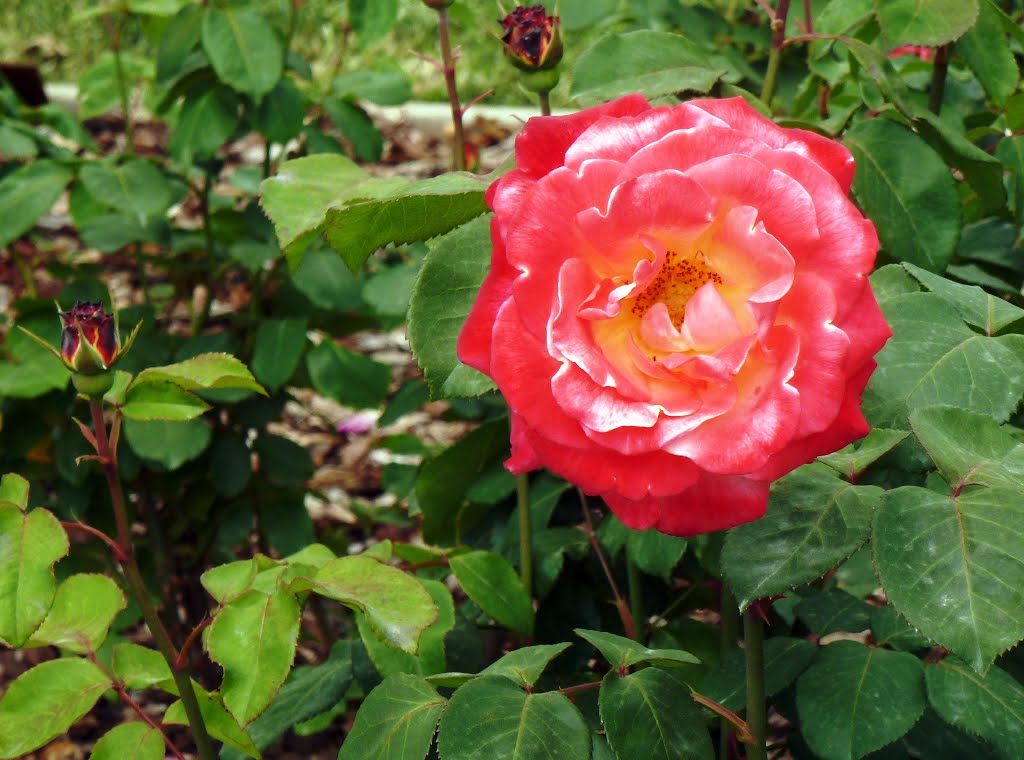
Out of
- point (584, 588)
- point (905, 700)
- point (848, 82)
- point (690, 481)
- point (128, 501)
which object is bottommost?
point (128, 501)

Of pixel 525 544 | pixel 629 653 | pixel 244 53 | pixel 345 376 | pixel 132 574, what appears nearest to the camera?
pixel 629 653

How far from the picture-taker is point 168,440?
5.29ft

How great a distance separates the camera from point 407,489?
5.24 ft

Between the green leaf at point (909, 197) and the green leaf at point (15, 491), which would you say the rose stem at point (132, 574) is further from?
the green leaf at point (909, 197)

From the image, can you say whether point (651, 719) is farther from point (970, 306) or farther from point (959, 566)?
point (970, 306)

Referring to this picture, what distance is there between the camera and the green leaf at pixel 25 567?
2.51 ft

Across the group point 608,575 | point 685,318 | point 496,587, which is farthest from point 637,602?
point 685,318

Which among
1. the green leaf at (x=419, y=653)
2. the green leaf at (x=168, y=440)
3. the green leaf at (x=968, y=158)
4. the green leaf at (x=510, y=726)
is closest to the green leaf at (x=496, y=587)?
the green leaf at (x=419, y=653)

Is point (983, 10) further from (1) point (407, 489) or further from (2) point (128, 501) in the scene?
(2) point (128, 501)

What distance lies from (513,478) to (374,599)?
0.38 meters

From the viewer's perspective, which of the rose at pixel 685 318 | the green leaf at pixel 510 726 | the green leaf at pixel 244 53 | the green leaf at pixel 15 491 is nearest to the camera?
the rose at pixel 685 318

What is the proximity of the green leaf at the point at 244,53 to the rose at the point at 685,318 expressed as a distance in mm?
954

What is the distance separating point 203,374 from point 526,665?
1.05 feet

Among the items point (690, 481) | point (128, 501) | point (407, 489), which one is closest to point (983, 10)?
point (690, 481)
